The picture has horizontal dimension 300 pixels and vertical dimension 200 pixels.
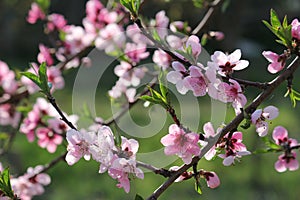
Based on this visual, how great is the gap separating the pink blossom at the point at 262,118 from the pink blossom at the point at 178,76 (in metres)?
0.10

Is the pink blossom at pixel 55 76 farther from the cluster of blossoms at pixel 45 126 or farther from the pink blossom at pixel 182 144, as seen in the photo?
the pink blossom at pixel 182 144

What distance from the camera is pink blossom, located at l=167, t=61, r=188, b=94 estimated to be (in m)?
0.75

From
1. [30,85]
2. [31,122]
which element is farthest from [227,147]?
[30,85]

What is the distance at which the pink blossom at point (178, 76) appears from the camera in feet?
2.47

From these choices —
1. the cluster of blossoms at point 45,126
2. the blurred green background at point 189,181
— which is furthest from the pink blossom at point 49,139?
the blurred green background at point 189,181

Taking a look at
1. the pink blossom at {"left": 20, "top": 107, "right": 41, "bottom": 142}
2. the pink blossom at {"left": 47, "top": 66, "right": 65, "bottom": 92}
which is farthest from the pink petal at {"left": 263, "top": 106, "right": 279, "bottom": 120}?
the pink blossom at {"left": 47, "top": 66, "right": 65, "bottom": 92}

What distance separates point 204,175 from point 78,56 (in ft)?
3.27

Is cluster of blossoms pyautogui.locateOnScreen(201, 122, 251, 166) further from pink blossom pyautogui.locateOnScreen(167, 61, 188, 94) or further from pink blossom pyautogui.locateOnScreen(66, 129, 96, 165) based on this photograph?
pink blossom pyautogui.locateOnScreen(66, 129, 96, 165)

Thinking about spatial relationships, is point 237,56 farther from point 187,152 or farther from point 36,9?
point 36,9

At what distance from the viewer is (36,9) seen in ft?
6.24

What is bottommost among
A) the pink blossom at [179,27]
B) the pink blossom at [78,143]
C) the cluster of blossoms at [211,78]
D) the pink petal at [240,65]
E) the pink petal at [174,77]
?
the pink blossom at [78,143]

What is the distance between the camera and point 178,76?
758 millimetres

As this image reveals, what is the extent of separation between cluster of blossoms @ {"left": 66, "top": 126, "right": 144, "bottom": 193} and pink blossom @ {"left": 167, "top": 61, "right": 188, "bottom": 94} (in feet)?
0.33

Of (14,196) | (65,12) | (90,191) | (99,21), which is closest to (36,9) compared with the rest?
(99,21)
